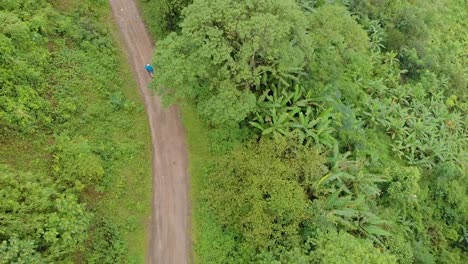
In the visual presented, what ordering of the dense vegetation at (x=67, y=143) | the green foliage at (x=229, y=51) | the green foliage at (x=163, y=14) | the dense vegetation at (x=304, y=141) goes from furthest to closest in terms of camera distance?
1. the green foliage at (x=163, y=14)
2. the dense vegetation at (x=304, y=141)
3. the green foliage at (x=229, y=51)
4. the dense vegetation at (x=67, y=143)

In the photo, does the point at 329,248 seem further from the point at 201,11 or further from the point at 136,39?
the point at 136,39

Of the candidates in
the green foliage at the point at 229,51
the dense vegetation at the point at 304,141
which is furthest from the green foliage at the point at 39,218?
the green foliage at the point at 229,51

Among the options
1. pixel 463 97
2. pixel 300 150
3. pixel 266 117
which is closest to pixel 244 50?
pixel 266 117

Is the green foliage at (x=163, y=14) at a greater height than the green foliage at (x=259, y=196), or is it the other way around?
the green foliage at (x=163, y=14)

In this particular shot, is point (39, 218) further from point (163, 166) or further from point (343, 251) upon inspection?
point (343, 251)

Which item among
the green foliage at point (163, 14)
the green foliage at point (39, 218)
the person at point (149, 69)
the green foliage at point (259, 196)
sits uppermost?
the green foliage at point (163, 14)

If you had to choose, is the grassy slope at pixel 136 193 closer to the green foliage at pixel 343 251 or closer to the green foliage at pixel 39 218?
the green foliage at pixel 39 218

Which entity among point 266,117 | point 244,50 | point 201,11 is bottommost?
point 266,117
